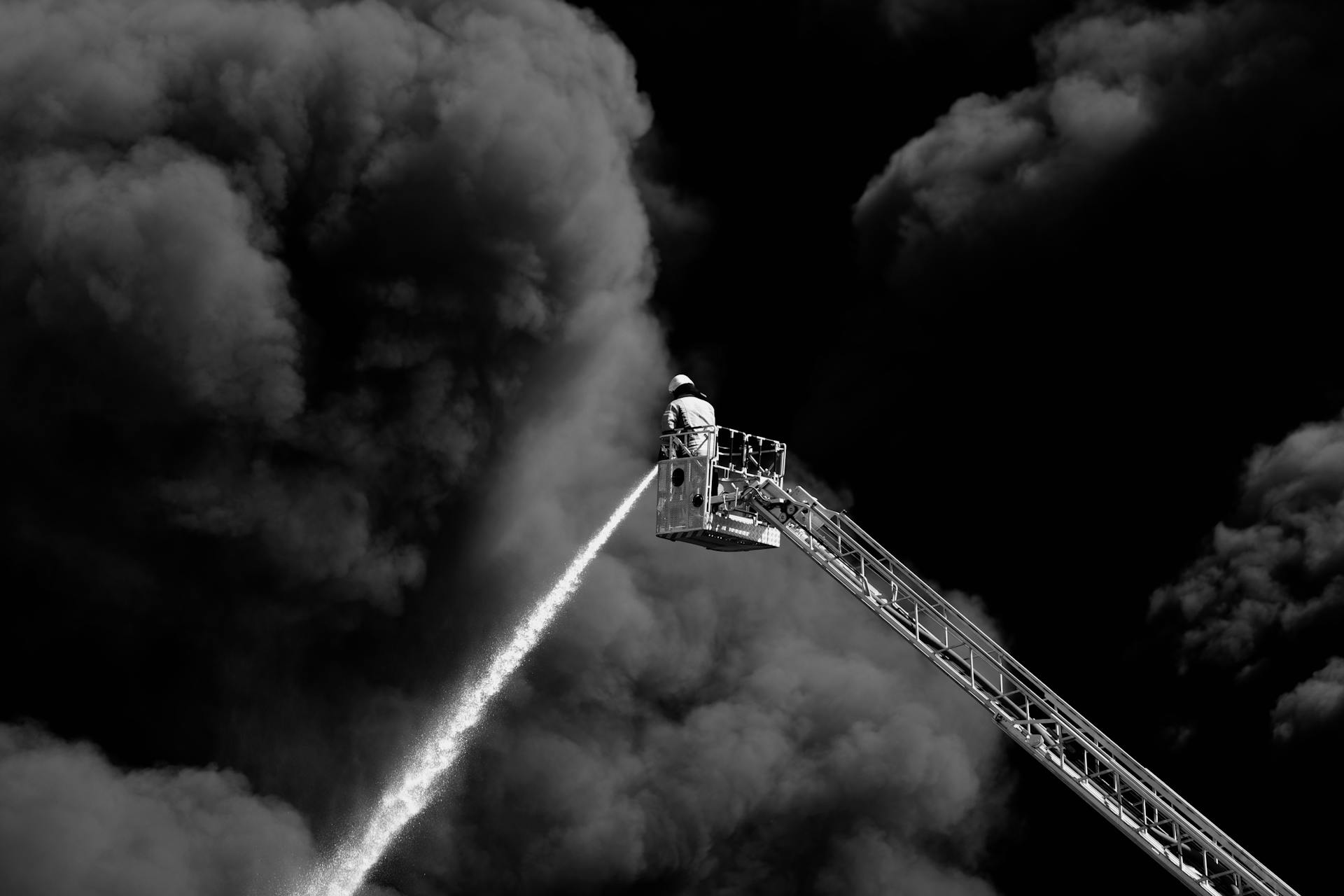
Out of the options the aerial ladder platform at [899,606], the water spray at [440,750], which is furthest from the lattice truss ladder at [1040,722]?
the water spray at [440,750]

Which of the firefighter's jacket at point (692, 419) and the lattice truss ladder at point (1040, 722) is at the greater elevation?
the firefighter's jacket at point (692, 419)

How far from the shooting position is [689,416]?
17.6 meters

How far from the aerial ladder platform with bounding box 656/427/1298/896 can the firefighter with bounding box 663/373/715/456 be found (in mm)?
24

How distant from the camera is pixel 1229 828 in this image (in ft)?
80.7

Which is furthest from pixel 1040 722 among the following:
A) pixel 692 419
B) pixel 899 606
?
pixel 692 419

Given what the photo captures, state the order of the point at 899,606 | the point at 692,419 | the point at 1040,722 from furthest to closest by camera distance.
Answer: the point at 692,419, the point at 899,606, the point at 1040,722

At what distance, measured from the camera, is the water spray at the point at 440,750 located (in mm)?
28234

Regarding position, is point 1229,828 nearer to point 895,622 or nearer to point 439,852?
point 895,622

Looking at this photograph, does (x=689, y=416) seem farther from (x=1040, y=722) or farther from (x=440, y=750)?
(x=440, y=750)

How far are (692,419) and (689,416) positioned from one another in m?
0.04

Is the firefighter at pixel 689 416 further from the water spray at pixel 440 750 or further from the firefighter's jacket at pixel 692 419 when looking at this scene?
the water spray at pixel 440 750

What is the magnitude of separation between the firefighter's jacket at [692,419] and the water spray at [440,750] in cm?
999

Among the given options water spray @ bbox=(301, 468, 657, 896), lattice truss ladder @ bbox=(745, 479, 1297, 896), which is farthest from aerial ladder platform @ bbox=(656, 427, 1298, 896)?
water spray @ bbox=(301, 468, 657, 896)

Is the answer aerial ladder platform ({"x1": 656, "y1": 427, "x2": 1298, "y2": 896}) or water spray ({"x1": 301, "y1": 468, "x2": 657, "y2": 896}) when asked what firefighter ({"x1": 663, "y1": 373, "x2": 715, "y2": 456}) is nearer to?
aerial ladder platform ({"x1": 656, "y1": 427, "x2": 1298, "y2": 896})
